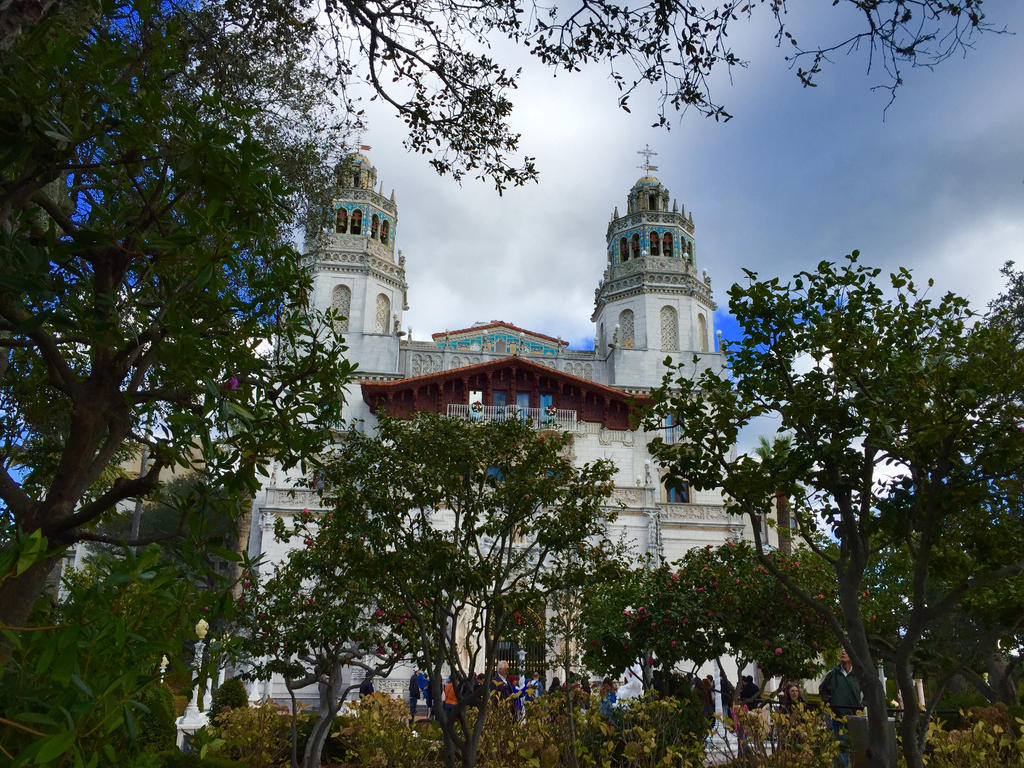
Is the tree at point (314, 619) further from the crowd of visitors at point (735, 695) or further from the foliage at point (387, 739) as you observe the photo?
the crowd of visitors at point (735, 695)

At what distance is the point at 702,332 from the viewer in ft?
137

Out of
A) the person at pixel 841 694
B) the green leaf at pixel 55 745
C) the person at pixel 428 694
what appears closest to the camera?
the green leaf at pixel 55 745

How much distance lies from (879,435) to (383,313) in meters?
35.1

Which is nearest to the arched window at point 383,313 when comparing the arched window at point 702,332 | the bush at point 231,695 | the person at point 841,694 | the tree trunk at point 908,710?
the arched window at point 702,332

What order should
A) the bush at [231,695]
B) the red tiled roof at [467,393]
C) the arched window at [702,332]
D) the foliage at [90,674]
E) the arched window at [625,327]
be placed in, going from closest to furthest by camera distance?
the foliage at [90,674] → the bush at [231,695] → the red tiled roof at [467,393] → the arched window at [702,332] → the arched window at [625,327]

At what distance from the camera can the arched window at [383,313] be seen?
130 feet

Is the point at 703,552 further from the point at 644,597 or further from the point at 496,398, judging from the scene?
the point at 496,398

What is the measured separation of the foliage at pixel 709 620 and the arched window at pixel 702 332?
25031 mm

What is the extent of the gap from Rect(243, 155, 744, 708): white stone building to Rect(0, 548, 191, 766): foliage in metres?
28.0

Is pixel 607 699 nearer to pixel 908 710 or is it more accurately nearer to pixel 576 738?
pixel 576 738

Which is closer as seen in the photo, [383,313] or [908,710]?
[908,710]

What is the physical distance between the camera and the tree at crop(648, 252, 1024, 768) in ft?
20.3

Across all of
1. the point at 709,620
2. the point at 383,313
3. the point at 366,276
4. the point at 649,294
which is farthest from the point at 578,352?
the point at 709,620

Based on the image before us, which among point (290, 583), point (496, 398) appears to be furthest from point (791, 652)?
point (496, 398)
